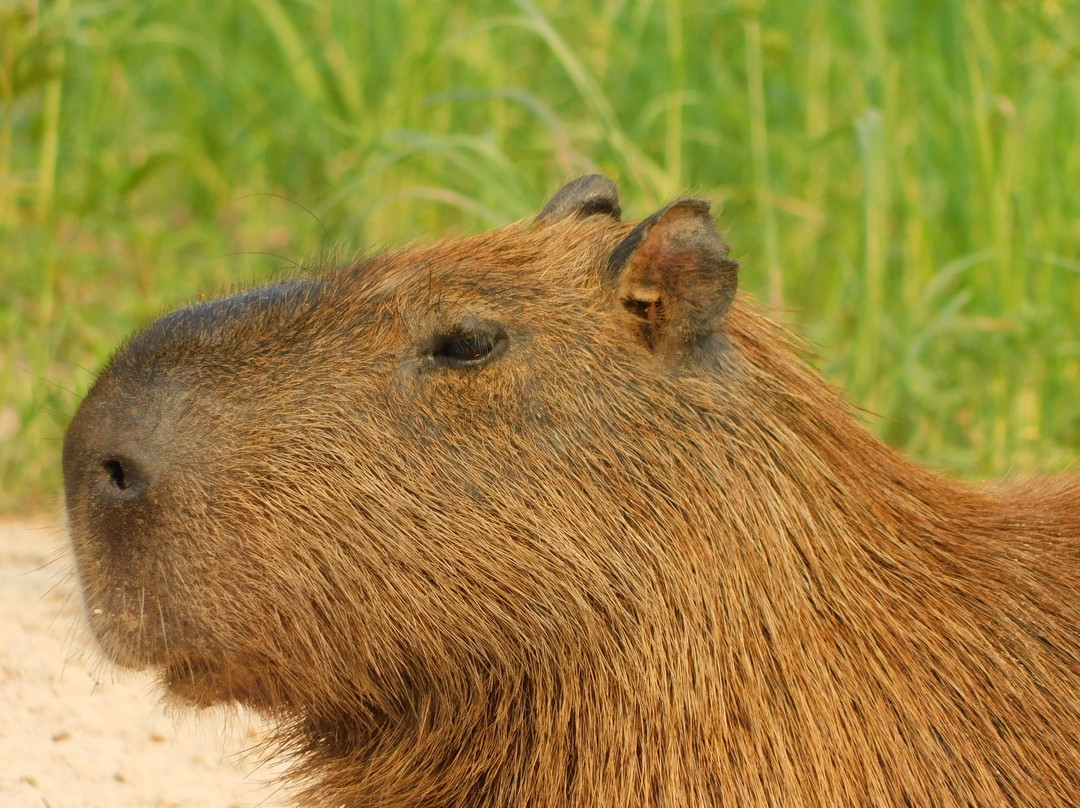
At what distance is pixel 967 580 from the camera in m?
2.35

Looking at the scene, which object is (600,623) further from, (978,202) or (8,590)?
(978,202)

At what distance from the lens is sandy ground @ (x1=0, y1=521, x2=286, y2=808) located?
8.93 feet

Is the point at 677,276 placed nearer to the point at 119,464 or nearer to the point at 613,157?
the point at 119,464

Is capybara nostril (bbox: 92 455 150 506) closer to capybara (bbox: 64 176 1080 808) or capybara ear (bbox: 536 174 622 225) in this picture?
capybara (bbox: 64 176 1080 808)

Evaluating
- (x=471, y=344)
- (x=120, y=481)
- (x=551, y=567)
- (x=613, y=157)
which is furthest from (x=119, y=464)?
(x=613, y=157)

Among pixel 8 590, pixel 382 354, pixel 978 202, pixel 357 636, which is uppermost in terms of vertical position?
pixel 978 202

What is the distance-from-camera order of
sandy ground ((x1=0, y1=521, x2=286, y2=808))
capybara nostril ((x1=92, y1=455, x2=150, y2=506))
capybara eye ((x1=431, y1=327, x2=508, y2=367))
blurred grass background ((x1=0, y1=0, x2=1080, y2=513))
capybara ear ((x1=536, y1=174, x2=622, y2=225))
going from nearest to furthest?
capybara nostril ((x1=92, y1=455, x2=150, y2=506)), capybara eye ((x1=431, y1=327, x2=508, y2=367)), capybara ear ((x1=536, y1=174, x2=622, y2=225)), sandy ground ((x1=0, y1=521, x2=286, y2=808)), blurred grass background ((x1=0, y1=0, x2=1080, y2=513))

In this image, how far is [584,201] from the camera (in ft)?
8.59

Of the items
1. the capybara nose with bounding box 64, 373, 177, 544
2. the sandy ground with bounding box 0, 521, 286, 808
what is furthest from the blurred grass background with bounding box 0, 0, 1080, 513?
the capybara nose with bounding box 64, 373, 177, 544

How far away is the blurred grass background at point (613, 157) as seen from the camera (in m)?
4.39

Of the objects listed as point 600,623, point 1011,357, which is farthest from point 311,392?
point 1011,357

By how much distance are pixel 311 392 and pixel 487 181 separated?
2245 millimetres

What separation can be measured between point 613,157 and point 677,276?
263 centimetres

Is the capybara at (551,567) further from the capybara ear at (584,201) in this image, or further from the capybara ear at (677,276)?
the capybara ear at (584,201)
